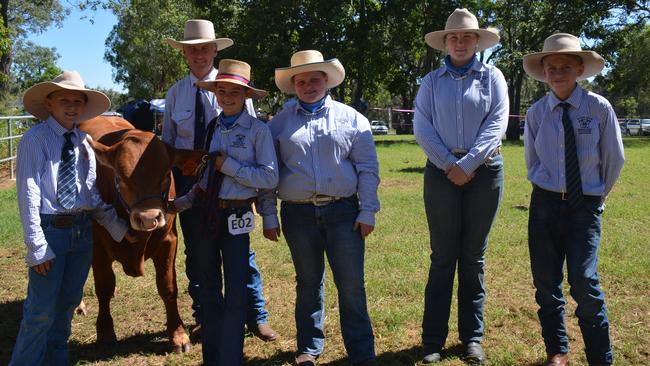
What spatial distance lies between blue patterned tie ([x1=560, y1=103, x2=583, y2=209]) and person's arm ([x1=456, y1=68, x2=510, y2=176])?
412 millimetres

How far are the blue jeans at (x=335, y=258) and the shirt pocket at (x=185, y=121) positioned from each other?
1.05 meters

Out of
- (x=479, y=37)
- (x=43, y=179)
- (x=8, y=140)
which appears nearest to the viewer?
(x=43, y=179)

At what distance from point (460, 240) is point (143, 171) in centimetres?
233

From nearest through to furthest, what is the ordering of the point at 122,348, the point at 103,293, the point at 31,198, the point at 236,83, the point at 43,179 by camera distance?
the point at 31,198 < the point at 43,179 < the point at 236,83 < the point at 122,348 < the point at 103,293

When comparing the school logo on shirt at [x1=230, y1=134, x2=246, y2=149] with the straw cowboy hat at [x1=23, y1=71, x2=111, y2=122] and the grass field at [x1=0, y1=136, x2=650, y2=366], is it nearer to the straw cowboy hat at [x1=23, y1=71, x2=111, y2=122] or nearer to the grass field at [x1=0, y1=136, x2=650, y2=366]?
the straw cowboy hat at [x1=23, y1=71, x2=111, y2=122]

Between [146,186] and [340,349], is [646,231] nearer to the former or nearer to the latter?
[340,349]

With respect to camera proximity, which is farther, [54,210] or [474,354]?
[474,354]

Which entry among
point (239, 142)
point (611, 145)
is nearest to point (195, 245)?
point (239, 142)

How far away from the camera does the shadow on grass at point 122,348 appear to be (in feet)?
15.3

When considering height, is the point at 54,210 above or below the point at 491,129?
below

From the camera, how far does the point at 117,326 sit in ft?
17.4

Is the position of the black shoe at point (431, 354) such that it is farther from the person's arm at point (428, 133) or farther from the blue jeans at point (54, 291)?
the blue jeans at point (54, 291)

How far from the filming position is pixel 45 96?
3658mm

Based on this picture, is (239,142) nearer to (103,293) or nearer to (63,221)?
(63,221)
